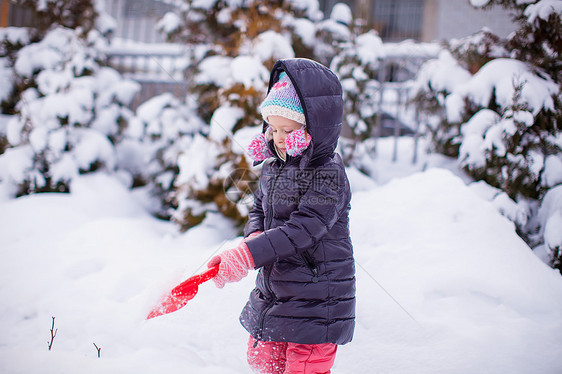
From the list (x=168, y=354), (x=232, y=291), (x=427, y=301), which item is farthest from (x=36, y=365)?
(x=427, y=301)

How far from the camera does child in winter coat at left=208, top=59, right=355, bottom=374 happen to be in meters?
1.42

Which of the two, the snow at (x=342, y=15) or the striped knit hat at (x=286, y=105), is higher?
the snow at (x=342, y=15)

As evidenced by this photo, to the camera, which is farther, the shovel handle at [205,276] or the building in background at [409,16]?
the building in background at [409,16]

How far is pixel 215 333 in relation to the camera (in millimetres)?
2260

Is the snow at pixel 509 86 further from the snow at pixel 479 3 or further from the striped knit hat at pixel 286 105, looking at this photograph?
the striped knit hat at pixel 286 105

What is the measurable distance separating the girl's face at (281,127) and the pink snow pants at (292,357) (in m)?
0.77

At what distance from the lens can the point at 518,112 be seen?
3023mm

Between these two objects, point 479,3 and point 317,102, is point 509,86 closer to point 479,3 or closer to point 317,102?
point 479,3

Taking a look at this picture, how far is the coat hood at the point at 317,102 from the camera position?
1444 mm

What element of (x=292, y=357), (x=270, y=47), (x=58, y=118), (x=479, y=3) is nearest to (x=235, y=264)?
(x=292, y=357)

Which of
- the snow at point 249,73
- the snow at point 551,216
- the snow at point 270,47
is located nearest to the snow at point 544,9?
the snow at point 551,216

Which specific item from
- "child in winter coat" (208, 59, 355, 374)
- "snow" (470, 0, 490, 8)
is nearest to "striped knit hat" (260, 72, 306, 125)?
"child in winter coat" (208, 59, 355, 374)

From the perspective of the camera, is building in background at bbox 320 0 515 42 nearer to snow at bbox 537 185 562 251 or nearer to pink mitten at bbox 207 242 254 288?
snow at bbox 537 185 562 251

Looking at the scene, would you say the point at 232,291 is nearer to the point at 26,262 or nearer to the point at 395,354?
the point at 395,354
